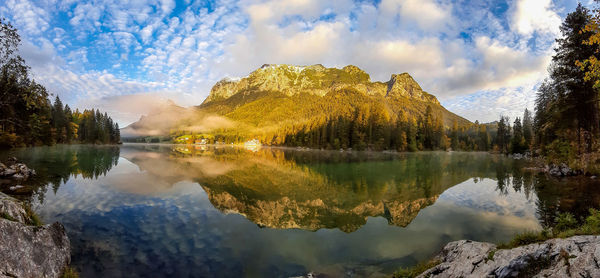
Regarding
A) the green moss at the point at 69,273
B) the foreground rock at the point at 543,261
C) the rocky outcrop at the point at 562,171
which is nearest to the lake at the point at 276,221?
the green moss at the point at 69,273

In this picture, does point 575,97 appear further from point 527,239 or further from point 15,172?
point 15,172

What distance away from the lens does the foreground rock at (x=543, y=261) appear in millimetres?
3990

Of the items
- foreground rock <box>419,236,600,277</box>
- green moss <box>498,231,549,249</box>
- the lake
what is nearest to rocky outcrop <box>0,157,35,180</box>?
the lake

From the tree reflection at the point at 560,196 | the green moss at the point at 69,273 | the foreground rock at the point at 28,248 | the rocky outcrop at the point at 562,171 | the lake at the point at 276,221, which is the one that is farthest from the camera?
the rocky outcrop at the point at 562,171

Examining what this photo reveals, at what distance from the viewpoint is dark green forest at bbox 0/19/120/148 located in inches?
575

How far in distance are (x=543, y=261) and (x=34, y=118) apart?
106ft

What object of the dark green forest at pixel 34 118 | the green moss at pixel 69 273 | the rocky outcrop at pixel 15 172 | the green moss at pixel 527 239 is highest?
the dark green forest at pixel 34 118

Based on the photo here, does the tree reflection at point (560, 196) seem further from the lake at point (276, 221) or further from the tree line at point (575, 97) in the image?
the tree line at point (575, 97)

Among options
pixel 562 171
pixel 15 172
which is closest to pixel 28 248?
pixel 15 172

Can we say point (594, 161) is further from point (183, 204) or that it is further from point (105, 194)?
point (105, 194)

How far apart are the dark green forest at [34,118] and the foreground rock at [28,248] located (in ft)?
33.6

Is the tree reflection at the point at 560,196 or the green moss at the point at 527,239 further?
the tree reflection at the point at 560,196

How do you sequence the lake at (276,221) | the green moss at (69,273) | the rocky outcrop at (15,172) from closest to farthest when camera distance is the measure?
the green moss at (69,273) < the lake at (276,221) < the rocky outcrop at (15,172)

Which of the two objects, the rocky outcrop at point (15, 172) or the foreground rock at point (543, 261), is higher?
the foreground rock at point (543, 261)
